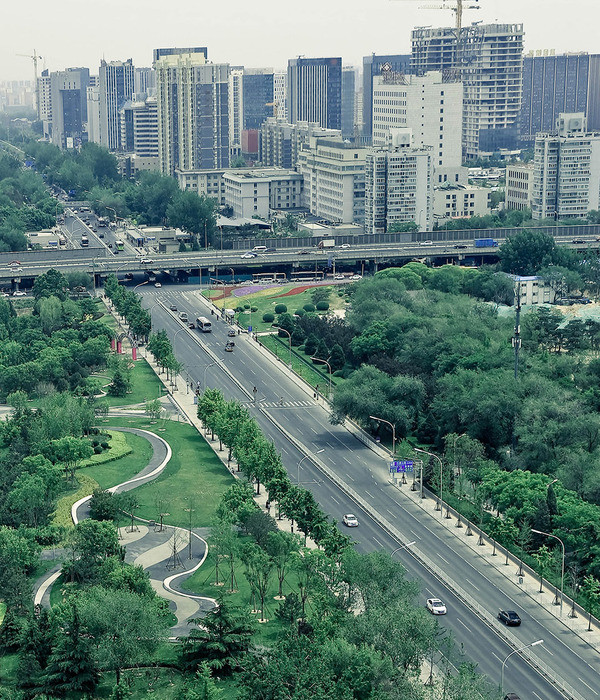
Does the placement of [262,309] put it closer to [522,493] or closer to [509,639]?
[522,493]

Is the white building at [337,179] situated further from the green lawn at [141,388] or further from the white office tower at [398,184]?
the green lawn at [141,388]

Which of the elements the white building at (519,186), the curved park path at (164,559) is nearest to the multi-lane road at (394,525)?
the curved park path at (164,559)

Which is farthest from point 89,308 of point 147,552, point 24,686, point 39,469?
point 24,686

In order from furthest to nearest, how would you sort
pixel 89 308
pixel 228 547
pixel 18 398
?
pixel 89 308 → pixel 18 398 → pixel 228 547

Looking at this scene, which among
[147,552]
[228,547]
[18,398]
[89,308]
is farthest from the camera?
[89,308]

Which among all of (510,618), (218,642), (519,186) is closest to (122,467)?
(218,642)

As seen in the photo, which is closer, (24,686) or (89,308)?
(24,686)
